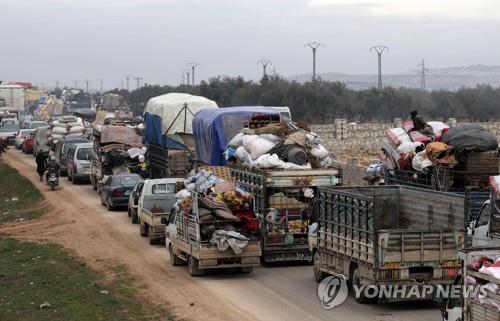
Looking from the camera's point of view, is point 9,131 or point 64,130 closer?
point 64,130

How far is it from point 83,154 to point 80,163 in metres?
0.60

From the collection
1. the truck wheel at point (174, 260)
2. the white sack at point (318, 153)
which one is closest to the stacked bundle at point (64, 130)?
the white sack at point (318, 153)

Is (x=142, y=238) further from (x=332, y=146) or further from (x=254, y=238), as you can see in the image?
(x=332, y=146)

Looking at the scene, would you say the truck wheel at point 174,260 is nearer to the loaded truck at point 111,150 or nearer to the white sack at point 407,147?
the white sack at point 407,147

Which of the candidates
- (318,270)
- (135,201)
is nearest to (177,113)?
(135,201)

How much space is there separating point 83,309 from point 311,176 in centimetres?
645

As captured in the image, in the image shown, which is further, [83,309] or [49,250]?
[49,250]

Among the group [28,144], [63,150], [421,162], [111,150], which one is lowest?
[28,144]

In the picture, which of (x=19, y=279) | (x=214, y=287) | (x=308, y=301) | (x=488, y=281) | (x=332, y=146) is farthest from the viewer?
(x=332, y=146)

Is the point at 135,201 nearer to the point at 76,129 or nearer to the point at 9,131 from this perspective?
the point at 76,129

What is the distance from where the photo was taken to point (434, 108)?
320 feet

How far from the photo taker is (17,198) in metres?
41.8

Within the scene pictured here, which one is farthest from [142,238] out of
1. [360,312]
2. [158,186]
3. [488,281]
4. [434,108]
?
[434,108]

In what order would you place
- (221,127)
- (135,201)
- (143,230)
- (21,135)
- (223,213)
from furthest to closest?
(21,135)
(135,201)
(221,127)
(143,230)
(223,213)
